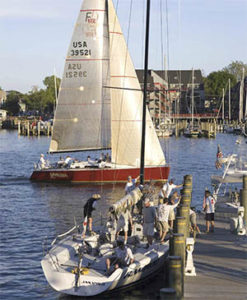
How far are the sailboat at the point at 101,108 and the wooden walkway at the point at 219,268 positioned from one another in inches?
789

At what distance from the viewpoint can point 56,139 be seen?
161ft

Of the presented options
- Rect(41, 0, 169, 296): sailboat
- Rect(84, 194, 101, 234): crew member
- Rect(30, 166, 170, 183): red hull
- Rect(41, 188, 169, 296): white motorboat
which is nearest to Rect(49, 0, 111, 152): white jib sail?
Rect(30, 166, 170, 183): red hull

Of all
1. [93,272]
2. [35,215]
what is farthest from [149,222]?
[35,215]

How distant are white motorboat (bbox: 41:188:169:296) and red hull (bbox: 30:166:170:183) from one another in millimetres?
21535

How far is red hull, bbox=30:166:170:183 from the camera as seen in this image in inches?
1763

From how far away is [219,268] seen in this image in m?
19.5

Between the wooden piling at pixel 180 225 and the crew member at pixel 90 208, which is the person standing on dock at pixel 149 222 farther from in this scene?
the crew member at pixel 90 208

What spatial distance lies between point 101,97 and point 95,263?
2820cm

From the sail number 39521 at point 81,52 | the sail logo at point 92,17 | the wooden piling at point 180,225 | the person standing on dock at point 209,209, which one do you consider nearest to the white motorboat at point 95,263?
the wooden piling at point 180,225

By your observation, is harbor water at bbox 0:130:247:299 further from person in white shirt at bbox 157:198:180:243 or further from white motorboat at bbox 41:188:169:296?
person in white shirt at bbox 157:198:180:243

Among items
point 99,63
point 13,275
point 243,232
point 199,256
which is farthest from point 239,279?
point 99,63

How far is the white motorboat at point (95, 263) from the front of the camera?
18.2 m

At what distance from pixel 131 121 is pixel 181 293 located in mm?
28575

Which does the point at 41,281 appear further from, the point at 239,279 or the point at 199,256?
the point at 239,279
